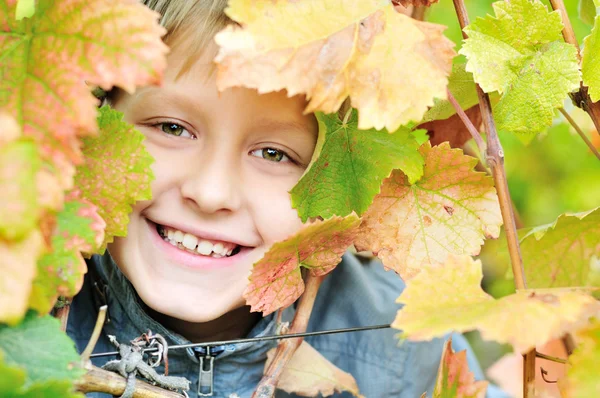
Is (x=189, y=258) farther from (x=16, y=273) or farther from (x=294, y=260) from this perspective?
(x=16, y=273)

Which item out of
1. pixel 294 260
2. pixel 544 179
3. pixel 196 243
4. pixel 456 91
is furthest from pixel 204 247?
pixel 544 179

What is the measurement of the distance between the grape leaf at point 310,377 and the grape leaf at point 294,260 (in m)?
0.14

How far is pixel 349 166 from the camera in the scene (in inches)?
25.2

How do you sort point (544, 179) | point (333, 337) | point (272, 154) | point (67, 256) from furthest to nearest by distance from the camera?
point (544, 179), point (333, 337), point (272, 154), point (67, 256)

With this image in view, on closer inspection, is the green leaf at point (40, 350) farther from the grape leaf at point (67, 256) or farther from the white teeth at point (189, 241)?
the white teeth at point (189, 241)

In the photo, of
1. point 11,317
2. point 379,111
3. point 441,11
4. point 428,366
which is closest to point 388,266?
point 379,111

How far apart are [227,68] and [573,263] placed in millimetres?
489

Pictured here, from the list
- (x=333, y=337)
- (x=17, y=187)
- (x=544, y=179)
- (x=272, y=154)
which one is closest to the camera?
(x=17, y=187)

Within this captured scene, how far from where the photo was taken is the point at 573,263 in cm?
74

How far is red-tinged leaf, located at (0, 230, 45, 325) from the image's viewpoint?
0.32m

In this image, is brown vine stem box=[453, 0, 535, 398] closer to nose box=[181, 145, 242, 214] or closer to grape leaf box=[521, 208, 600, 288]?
grape leaf box=[521, 208, 600, 288]

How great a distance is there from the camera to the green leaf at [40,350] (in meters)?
0.39

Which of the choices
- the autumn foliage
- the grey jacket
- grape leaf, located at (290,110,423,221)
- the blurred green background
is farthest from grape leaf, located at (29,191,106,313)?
the blurred green background

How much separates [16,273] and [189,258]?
0.46m
